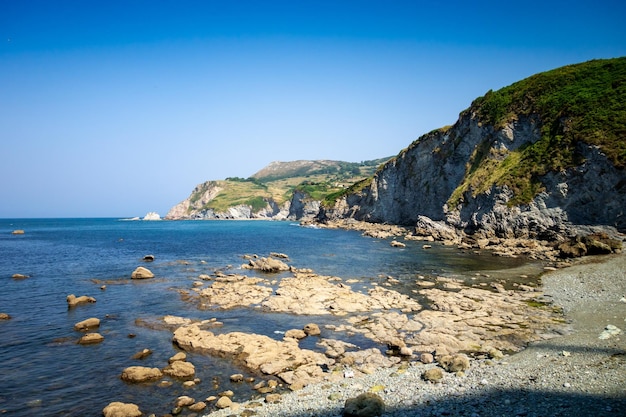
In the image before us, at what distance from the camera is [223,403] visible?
586 inches

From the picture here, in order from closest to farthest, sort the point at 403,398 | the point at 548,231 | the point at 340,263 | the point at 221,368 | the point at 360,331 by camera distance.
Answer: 1. the point at 403,398
2. the point at 221,368
3. the point at 360,331
4. the point at 340,263
5. the point at 548,231

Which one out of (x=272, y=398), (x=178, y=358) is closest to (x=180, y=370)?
(x=178, y=358)

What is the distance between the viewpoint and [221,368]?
61.3 ft

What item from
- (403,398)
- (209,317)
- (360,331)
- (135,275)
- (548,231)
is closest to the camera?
(403,398)

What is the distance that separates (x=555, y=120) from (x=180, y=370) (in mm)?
79072

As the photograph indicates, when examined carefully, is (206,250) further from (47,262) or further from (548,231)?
(548,231)

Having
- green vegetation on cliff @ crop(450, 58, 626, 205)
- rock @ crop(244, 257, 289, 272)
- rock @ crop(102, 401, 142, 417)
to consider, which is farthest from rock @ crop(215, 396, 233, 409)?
green vegetation on cliff @ crop(450, 58, 626, 205)

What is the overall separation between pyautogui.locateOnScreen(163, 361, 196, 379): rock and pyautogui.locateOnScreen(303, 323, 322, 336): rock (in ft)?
26.6

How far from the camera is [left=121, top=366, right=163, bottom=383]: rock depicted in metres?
17.4

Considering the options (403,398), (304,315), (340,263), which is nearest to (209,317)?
(304,315)

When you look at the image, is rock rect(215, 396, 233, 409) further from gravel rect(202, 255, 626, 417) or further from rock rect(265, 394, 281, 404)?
rock rect(265, 394, 281, 404)

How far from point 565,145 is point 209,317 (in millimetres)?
67405

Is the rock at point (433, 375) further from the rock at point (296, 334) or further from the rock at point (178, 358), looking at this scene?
the rock at point (178, 358)

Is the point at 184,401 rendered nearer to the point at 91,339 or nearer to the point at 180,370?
the point at 180,370
